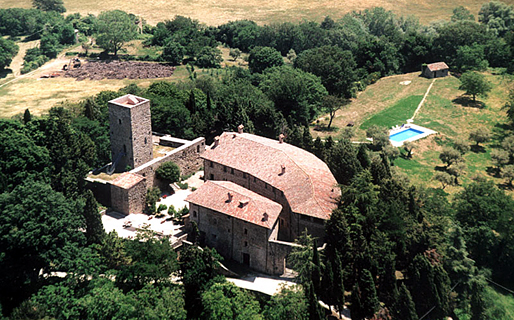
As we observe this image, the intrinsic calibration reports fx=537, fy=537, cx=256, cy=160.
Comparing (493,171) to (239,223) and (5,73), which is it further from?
(5,73)

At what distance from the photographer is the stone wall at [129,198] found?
2689 inches

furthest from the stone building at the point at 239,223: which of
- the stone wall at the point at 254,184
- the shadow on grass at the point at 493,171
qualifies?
the shadow on grass at the point at 493,171

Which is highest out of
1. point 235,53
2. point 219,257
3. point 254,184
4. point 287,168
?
point 287,168

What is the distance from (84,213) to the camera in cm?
6228

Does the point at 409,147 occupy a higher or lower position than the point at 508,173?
higher

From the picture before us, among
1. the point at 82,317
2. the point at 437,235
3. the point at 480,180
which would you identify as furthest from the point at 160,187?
the point at 480,180

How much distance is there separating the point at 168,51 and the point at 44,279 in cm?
10723

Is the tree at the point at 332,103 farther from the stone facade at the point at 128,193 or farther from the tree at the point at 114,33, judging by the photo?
the tree at the point at 114,33

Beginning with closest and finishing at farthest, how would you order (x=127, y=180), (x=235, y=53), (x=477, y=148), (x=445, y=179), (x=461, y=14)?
(x=127, y=180)
(x=445, y=179)
(x=477, y=148)
(x=235, y=53)
(x=461, y=14)

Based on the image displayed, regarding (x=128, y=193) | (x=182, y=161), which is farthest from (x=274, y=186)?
(x=128, y=193)

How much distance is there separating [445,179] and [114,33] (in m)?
114

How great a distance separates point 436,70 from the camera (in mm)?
133000

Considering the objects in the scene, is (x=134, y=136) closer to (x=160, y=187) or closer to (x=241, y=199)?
(x=160, y=187)

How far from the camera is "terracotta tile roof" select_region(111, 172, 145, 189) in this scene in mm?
68062
